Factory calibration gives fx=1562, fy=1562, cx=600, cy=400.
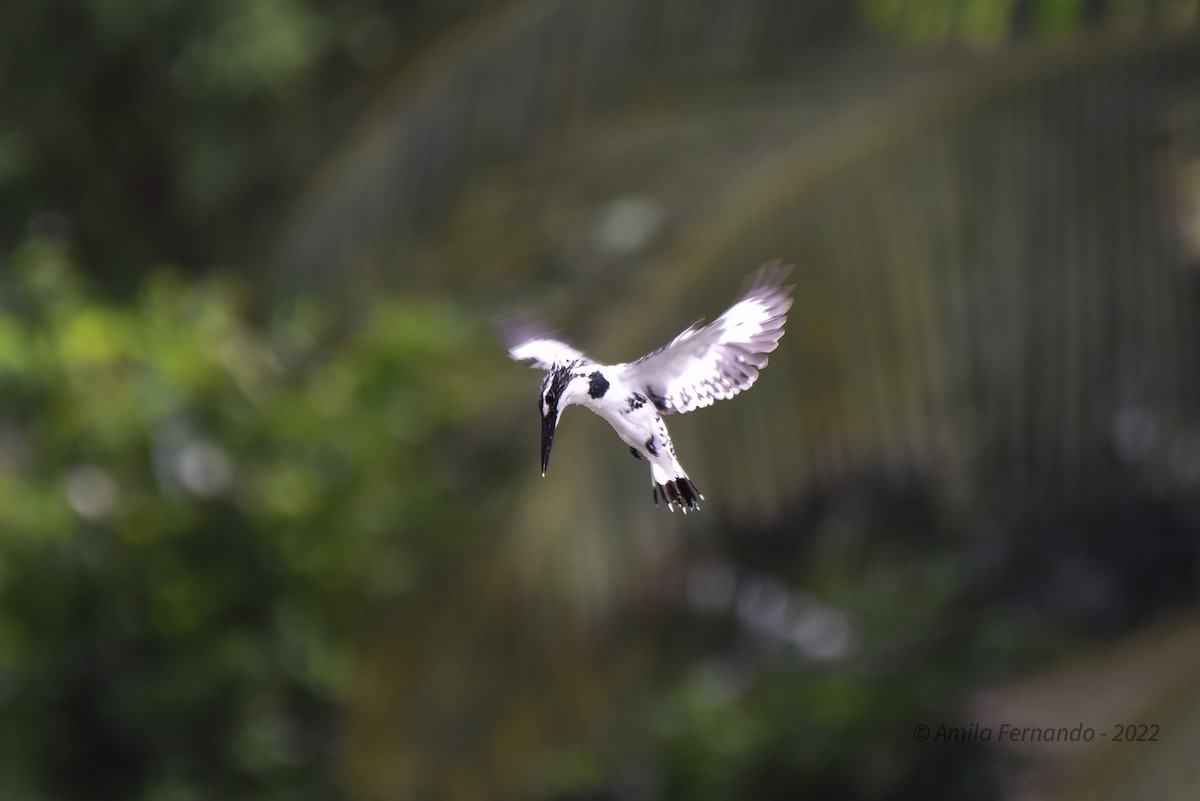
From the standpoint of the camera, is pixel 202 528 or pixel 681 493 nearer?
pixel 681 493

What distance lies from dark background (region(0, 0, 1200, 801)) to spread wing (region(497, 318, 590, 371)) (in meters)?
2.50

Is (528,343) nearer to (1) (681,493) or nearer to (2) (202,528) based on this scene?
(1) (681,493)

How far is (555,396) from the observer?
2.91 feet

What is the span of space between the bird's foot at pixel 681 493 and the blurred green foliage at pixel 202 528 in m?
4.00

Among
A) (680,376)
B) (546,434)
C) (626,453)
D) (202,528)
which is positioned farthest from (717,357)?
(202,528)

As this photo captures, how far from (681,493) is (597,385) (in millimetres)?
94

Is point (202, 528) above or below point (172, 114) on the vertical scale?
below

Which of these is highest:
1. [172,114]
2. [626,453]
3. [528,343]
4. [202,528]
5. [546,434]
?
[172,114]

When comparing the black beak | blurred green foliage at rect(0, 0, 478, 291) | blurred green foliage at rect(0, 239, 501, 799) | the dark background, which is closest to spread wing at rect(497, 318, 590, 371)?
the black beak

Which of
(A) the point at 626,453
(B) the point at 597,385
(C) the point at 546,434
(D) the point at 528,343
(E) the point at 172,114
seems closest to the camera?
(C) the point at 546,434

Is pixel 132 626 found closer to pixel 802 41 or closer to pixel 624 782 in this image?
pixel 624 782

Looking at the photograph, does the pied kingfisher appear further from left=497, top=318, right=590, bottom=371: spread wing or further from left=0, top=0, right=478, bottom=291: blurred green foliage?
left=0, top=0, right=478, bottom=291: blurred green foliage

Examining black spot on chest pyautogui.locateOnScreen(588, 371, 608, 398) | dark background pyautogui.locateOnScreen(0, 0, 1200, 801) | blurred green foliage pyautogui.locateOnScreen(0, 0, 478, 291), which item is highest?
blurred green foliage pyautogui.locateOnScreen(0, 0, 478, 291)

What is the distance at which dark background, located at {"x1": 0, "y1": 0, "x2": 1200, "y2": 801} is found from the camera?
4.02m
